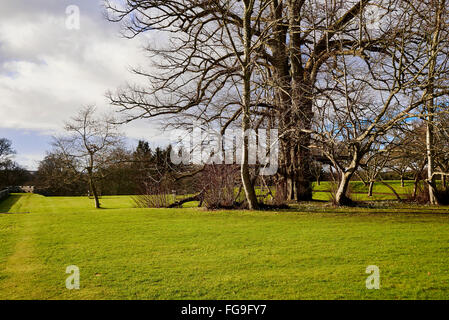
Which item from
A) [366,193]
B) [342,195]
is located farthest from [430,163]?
[366,193]

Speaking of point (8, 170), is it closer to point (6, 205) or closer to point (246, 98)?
point (6, 205)

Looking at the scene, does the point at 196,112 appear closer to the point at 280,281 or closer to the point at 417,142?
the point at 417,142

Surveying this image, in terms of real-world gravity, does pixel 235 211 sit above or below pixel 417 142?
below

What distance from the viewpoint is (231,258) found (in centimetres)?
663

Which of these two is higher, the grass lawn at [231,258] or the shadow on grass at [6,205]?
the grass lawn at [231,258]

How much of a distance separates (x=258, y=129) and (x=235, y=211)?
428 cm

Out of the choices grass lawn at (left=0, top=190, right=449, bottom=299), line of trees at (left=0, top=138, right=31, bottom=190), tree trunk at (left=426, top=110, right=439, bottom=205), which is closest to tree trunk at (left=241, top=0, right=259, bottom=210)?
grass lawn at (left=0, top=190, right=449, bottom=299)

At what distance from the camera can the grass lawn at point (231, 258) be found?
196 inches

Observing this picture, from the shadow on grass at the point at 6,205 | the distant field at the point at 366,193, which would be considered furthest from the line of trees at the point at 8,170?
the distant field at the point at 366,193

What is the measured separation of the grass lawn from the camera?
16.3ft

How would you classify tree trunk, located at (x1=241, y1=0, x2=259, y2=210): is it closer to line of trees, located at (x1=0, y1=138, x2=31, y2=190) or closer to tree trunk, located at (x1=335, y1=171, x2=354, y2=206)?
tree trunk, located at (x1=335, y1=171, x2=354, y2=206)

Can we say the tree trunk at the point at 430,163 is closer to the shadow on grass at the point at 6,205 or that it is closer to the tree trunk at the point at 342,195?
the tree trunk at the point at 342,195
